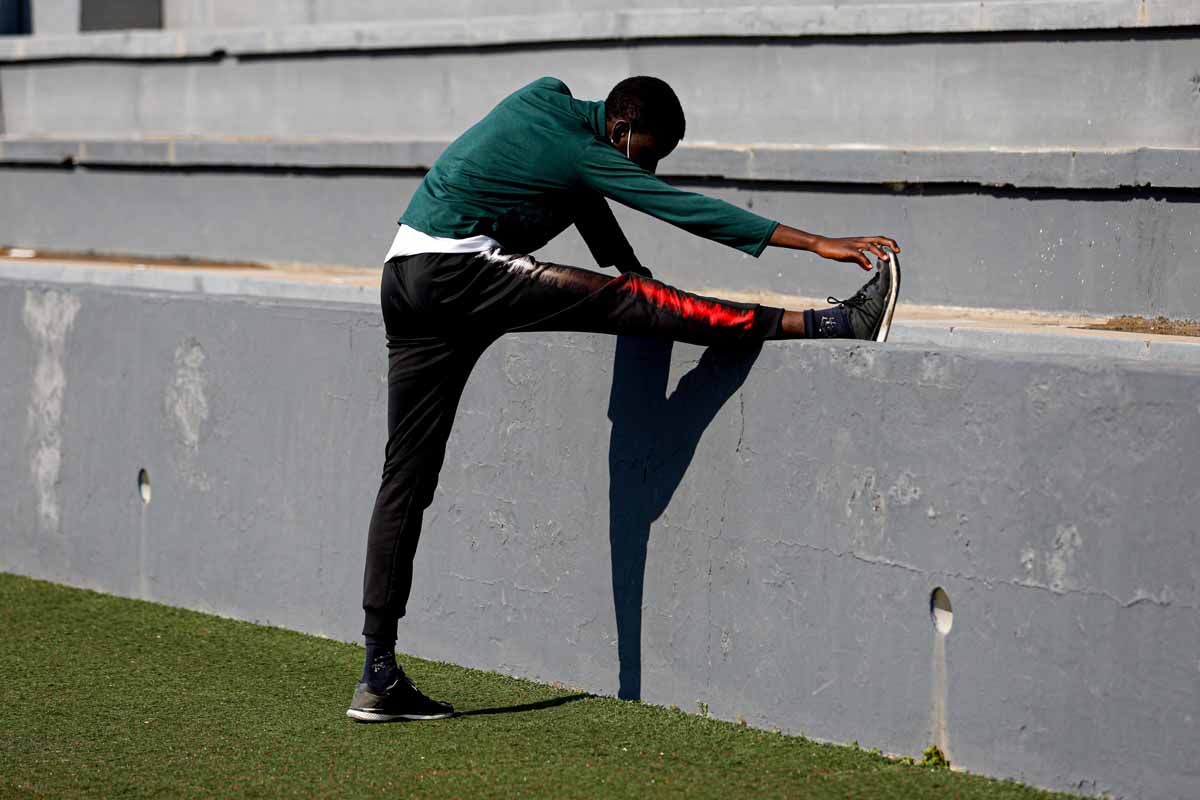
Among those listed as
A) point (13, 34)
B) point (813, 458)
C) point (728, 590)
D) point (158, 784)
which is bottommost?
point (158, 784)

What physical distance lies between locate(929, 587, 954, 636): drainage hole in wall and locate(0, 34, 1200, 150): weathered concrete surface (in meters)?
3.71

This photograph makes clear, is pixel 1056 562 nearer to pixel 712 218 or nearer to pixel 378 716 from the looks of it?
pixel 712 218

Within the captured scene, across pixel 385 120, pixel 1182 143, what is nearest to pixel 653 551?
pixel 1182 143

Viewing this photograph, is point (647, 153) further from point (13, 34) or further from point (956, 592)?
point (13, 34)

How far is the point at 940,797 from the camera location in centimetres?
470

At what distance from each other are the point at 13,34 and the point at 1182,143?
30.2 feet

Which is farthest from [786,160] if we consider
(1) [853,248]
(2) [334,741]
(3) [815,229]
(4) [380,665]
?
(2) [334,741]

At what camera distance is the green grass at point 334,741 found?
4914 millimetres

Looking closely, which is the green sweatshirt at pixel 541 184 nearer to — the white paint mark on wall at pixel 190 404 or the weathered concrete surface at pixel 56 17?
the white paint mark on wall at pixel 190 404

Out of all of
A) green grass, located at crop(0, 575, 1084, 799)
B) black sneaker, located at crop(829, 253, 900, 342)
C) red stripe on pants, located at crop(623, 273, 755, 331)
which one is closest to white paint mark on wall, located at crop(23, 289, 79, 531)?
green grass, located at crop(0, 575, 1084, 799)

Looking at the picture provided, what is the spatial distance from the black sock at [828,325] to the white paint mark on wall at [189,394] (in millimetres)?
2891

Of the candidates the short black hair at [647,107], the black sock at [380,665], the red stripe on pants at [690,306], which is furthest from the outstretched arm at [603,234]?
the black sock at [380,665]

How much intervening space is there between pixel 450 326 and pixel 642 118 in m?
0.86

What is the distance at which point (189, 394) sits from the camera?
24.3 feet
